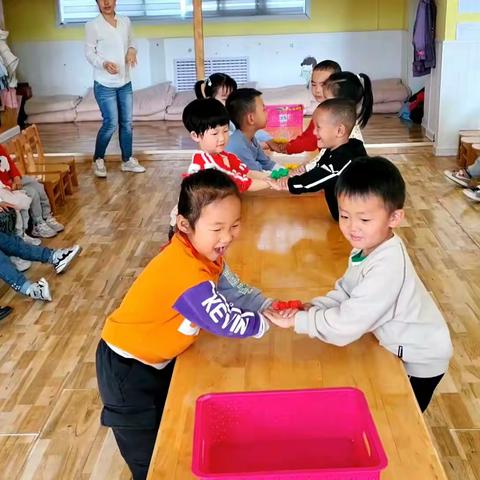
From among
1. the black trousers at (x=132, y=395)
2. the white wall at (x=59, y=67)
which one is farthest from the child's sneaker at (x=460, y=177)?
the white wall at (x=59, y=67)

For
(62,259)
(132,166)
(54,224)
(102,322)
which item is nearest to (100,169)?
(132,166)

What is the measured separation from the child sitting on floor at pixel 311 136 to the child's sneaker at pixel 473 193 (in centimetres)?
149

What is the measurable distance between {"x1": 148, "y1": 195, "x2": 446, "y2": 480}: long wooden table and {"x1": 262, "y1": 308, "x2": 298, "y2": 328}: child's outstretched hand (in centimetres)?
3

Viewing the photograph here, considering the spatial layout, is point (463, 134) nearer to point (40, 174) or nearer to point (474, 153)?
point (474, 153)

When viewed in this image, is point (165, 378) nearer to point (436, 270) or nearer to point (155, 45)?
point (436, 270)

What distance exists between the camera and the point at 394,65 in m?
7.41

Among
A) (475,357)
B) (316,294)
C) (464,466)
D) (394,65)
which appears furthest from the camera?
(394,65)

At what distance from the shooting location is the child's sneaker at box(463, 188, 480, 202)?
13.9 feet

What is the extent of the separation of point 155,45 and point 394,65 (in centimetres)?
271

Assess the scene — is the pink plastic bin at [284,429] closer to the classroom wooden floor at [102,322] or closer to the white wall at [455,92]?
the classroom wooden floor at [102,322]

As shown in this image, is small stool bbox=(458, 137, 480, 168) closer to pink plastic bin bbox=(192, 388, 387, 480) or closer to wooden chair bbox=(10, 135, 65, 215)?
wooden chair bbox=(10, 135, 65, 215)

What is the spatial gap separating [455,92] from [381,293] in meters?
4.45

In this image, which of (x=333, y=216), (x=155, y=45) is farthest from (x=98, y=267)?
(x=155, y=45)

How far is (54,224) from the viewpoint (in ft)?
13.3
